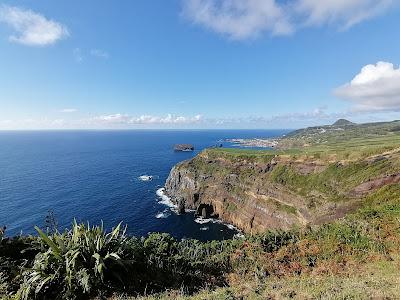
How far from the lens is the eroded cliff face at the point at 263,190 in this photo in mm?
55031

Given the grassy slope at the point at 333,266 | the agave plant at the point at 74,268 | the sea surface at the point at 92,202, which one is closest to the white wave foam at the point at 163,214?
the sea surface at the point at 92,202

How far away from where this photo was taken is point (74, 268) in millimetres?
9156

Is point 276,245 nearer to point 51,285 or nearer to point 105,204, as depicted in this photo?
point 51,285

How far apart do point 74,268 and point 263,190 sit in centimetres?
6257

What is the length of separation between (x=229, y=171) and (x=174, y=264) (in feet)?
230

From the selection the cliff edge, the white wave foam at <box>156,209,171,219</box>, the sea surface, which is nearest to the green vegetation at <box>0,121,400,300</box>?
the cliff edge

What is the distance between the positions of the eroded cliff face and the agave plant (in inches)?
1830

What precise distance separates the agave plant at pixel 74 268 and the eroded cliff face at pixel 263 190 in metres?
46.5

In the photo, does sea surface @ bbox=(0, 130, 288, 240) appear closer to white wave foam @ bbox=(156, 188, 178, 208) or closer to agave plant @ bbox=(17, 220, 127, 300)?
white wave foam @ bbox=(156, 188, 178, 208)

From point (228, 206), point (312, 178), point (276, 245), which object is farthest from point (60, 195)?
point (276, 245)

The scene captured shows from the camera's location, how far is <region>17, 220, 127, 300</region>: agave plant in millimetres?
8852

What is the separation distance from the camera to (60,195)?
83.7m

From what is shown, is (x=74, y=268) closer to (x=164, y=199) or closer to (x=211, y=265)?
(x=211, y=265)

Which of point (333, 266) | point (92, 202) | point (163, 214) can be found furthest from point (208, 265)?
point (92, 202)
